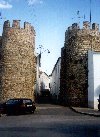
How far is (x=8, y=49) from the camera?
31.6 meters

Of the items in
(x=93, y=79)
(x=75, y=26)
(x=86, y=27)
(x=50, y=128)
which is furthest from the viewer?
(x=75, y=26)

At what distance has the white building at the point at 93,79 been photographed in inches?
1062

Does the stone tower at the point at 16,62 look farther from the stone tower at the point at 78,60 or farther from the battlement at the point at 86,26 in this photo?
the battlement at the point at 86,26

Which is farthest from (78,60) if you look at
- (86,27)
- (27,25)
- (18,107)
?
(18,107)

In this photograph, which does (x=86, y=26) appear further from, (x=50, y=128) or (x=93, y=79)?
(x=50, y=128)

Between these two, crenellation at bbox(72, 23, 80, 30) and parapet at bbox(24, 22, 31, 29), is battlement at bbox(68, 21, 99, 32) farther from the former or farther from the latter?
parapet at bbox(24, 22, 31, 29)

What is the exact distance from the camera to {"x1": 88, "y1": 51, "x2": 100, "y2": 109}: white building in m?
27.0

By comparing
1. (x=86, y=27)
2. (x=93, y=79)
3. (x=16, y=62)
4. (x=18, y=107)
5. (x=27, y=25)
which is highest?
(x=27, y=25)

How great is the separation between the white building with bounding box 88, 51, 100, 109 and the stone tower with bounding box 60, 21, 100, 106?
743 millimetres

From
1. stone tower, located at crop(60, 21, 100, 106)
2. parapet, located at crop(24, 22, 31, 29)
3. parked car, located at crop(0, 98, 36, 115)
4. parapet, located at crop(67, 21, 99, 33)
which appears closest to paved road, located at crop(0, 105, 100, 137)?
parked car, located at crop(0, 98, 36, 115)

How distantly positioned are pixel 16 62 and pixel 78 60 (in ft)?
22.1

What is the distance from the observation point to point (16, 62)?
103 ft

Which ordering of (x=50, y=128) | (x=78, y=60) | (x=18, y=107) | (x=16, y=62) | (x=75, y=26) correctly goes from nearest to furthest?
(x=50, y=128), (x=18, y=107), (x=78, y=60), (x=75, y=26), (x=16, y=62)

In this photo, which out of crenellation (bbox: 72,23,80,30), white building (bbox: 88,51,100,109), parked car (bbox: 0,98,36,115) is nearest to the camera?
parked car (bbox: 0,98,36,115)
